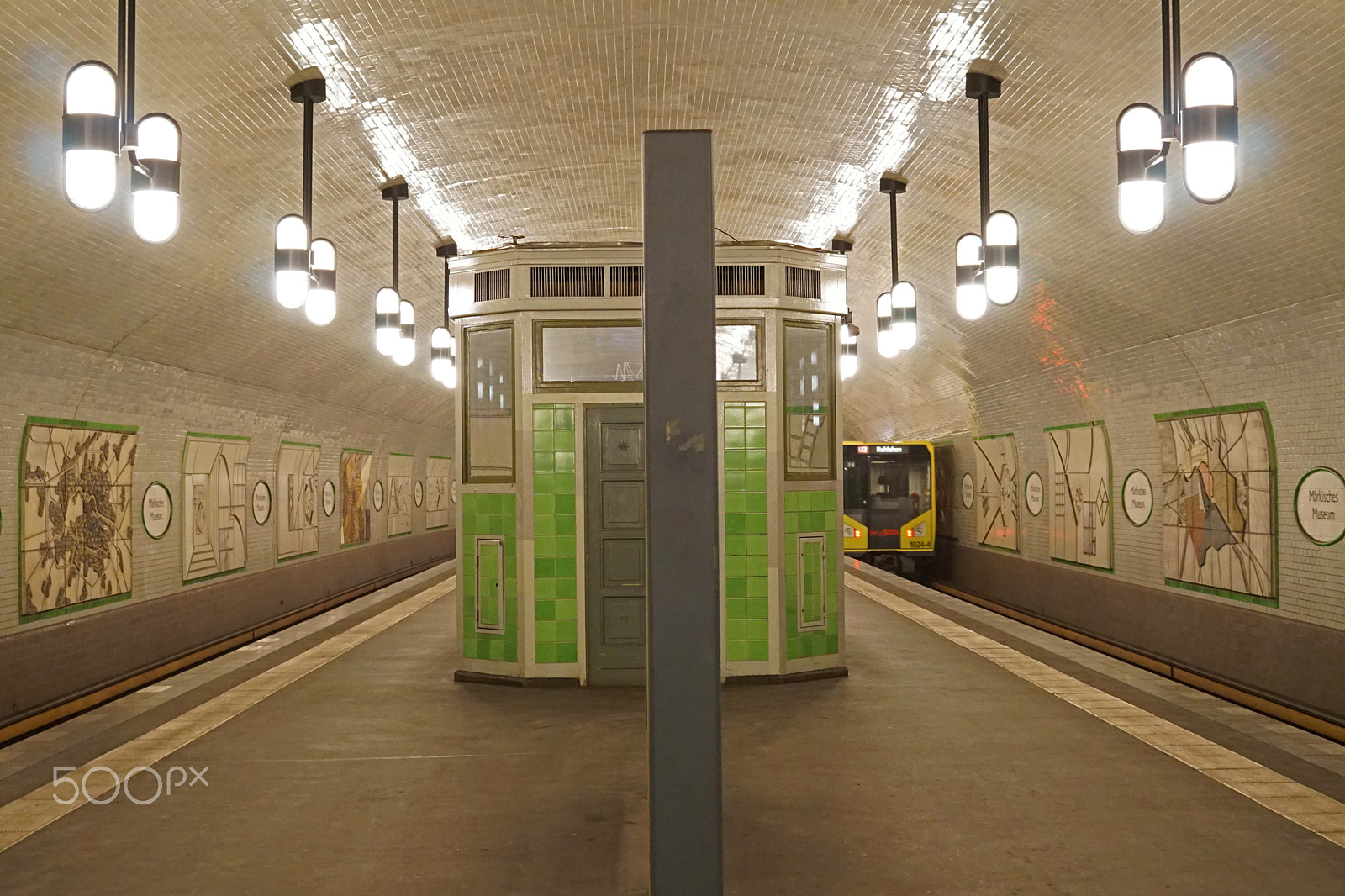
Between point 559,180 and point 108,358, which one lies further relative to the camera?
point 559,180

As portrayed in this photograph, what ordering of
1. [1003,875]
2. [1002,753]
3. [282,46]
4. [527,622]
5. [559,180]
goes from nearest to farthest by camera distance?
[1003,875] < [1002,753] < [282,46] < [527,622] < [559,180]

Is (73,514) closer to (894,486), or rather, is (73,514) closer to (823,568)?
(823,568)

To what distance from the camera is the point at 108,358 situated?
8.27 metres

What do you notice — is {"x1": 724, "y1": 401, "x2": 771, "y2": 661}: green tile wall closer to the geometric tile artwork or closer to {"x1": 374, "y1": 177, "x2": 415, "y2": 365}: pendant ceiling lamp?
{"x1": 374, "y1": 177, "x2": 415, "y2": 365}: pendant ceiling lamp

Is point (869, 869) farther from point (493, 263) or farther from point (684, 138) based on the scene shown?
point (493, 263)

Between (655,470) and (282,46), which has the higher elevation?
(282,46)

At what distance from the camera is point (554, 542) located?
24.9 ft

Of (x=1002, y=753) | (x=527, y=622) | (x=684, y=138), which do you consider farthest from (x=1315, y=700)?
(x=684, y=138)

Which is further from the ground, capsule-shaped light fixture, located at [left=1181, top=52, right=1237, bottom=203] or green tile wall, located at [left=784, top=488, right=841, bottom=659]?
capsule-shaped light fixture, located at [left=1181, top=52, right=1237, bottom=203]

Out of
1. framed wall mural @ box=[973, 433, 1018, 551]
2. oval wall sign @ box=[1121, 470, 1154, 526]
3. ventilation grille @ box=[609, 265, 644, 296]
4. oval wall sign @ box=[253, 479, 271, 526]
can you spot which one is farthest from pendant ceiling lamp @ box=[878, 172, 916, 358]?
oval wall sign @ box=[253, 479, 271, 526]

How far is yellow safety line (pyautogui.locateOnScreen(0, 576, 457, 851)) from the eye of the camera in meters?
4.74

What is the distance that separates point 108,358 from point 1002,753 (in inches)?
291

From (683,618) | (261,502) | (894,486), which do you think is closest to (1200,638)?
(683,618)

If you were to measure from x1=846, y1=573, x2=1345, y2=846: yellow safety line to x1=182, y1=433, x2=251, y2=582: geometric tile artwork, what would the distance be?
24.8 ft
